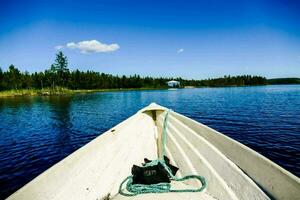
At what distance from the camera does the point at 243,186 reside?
2584 millimetres

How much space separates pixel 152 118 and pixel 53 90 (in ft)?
269

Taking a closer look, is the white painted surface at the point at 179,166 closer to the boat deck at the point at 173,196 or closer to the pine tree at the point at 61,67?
the boat deck at the point at 173,196

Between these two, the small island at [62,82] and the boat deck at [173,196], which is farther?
the small island at [62,82]

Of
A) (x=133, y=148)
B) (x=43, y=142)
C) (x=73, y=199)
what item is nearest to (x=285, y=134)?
(x=133, y=148)

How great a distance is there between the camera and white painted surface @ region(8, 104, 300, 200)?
2.13 m

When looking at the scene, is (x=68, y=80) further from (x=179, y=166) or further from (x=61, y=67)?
(x=179, y=166)

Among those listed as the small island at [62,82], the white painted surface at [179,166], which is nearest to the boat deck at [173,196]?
the white painted surface at [179,166]

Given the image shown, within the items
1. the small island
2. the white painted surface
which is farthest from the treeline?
the white painted surface

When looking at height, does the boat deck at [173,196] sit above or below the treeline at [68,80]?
below

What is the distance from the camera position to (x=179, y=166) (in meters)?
4.41

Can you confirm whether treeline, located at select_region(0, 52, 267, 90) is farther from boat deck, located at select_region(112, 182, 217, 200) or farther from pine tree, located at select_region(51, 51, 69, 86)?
boat deck, located at select_region(112, 182, 217, 200)

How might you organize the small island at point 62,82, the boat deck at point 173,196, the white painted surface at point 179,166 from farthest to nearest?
1. the small island at point 62,82
2. the boat deck at point 173,196
3. the white painted surface at point 179,166

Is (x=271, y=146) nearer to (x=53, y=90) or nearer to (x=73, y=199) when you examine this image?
(x=73, y=199)

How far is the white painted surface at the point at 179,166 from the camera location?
2135 millimetres
